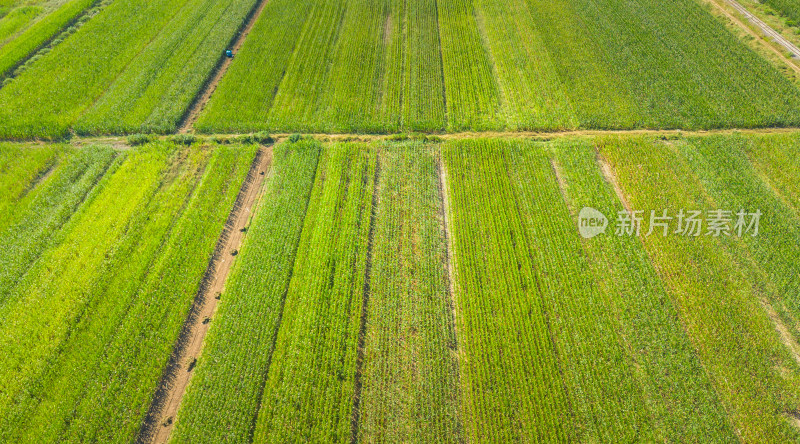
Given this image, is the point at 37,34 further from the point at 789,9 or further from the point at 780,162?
the point at 789,9

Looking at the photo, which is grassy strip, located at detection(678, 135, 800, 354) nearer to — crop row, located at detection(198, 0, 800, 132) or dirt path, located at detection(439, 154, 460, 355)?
crop row, located at detection(198, 0, 800, 132)

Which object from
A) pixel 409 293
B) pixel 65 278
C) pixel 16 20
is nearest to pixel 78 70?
pixel 16 20

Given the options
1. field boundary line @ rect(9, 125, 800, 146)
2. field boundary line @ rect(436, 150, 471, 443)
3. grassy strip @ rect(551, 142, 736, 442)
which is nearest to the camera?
grassy strip @ rect(551, 142, 736, 442)

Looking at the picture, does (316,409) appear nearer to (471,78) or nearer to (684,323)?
(684,323)

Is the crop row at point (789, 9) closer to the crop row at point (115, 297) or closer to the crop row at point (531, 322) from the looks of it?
the crop row at point (531, 322)

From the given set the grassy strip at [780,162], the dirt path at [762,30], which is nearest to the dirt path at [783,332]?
the grassy strip at [780,162]

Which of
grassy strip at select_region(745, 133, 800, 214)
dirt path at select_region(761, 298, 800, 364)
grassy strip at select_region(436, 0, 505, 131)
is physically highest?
grassy strip at select_region(436, 0, 505, 131)

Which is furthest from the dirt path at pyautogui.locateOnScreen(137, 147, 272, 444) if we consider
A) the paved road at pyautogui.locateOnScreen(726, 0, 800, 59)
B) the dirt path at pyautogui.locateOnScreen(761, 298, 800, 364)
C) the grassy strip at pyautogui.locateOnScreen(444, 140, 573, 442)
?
the paved road at pyautogui.locateOnScreen(726, 0, 800, 59)
